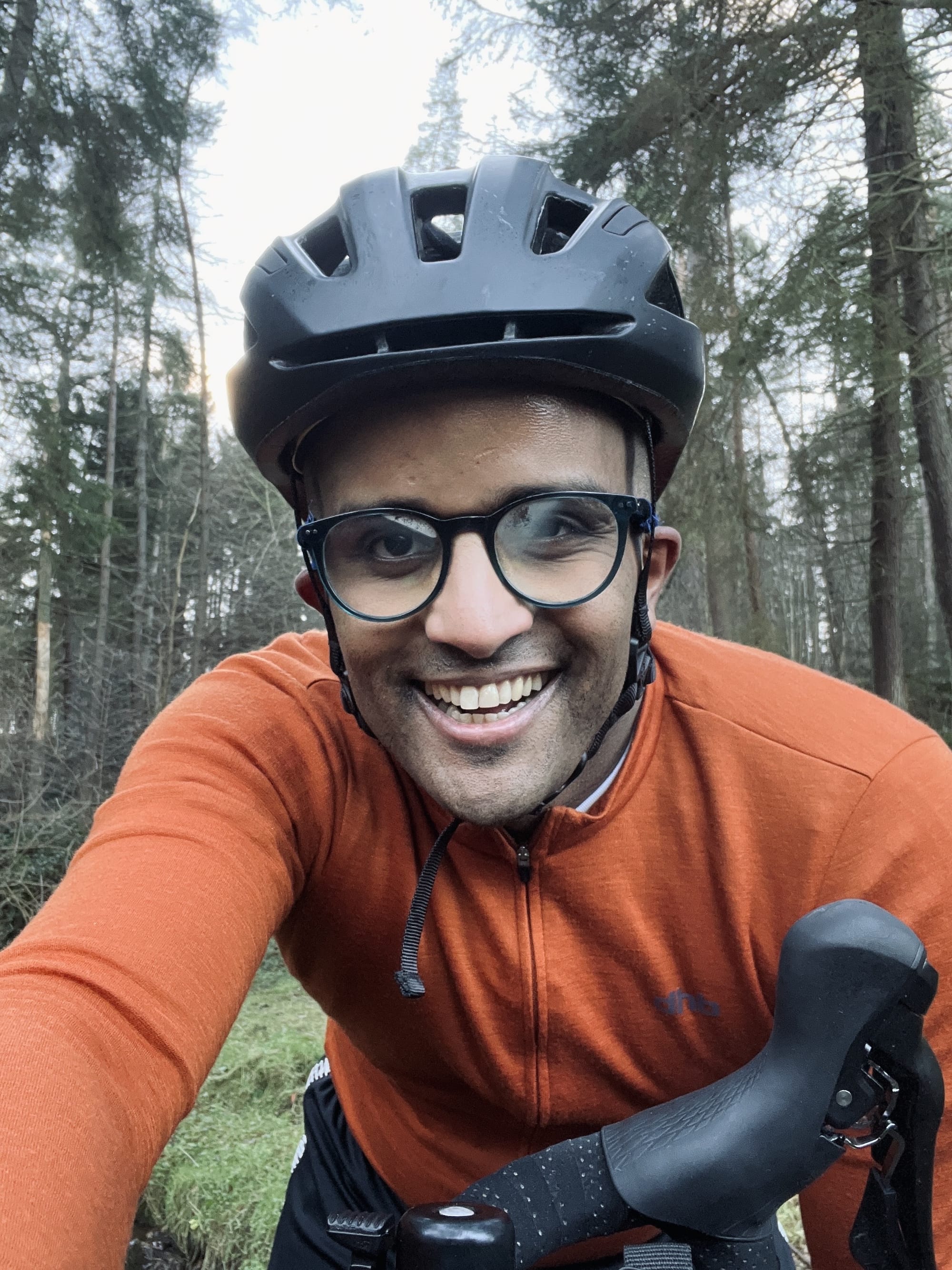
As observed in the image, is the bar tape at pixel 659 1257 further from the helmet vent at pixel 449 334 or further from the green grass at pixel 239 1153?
the green grass at pixel 239 1153

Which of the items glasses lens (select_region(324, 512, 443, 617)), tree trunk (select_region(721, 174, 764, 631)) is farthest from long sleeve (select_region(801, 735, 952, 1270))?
tree trunk (select_region(721, 174, 764, 631))

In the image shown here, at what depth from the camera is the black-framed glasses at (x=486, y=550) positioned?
56.0 inches

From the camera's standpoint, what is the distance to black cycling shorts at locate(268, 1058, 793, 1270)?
176cm

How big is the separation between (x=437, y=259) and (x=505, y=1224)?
1.67 m

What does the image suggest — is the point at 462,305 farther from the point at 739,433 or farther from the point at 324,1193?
the point at 739,433

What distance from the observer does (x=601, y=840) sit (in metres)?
1.48

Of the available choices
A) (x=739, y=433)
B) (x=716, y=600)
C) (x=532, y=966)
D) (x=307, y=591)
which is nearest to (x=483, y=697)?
(x=532, y=966)

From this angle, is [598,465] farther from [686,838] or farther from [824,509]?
[824,509]

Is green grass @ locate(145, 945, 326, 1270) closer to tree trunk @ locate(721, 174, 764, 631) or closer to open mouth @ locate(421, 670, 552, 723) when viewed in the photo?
open mouth @ locate(421, 670, 552, 723)

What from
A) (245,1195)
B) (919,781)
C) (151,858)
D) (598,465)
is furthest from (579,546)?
(245,1195)

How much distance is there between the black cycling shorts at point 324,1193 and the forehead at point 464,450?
146cm

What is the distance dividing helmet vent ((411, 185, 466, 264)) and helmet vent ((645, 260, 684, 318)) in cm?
43

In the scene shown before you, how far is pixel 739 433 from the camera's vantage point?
29.7 feet

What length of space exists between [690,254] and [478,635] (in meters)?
7.97
